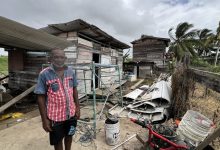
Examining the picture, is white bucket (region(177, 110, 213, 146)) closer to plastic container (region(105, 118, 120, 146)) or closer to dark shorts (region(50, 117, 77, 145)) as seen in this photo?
plastic container (region(105, 118, 120, 146))

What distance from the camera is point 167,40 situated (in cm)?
1859

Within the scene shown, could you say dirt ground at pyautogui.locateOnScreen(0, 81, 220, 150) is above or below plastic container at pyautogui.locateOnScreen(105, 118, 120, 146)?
below

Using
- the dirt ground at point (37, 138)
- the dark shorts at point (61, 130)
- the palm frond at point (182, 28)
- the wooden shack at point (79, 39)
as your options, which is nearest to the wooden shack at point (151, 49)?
the palm frond at point (182, 28)

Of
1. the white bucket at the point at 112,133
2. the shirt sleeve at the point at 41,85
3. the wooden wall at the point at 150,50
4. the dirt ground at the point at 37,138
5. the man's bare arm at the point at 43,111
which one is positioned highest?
the wooden wall at the point at 150,50

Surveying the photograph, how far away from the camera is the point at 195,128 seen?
2.58 metres

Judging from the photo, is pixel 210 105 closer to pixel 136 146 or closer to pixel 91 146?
pixel 136 146

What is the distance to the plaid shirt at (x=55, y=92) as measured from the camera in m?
1.97

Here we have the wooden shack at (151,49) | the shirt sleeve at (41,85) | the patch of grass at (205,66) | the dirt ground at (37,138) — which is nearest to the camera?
the shirt sleeve at (41,85)

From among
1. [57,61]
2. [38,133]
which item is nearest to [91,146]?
[38,133]

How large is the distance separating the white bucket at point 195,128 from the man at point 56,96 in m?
1.95

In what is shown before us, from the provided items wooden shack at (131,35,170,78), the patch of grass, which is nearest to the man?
the patch of grass

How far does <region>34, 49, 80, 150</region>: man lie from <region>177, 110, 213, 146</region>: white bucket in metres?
1.95

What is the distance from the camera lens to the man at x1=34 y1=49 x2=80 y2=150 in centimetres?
197

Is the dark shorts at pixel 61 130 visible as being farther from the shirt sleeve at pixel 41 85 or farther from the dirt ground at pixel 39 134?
the dirt ground at pixel 39 134
